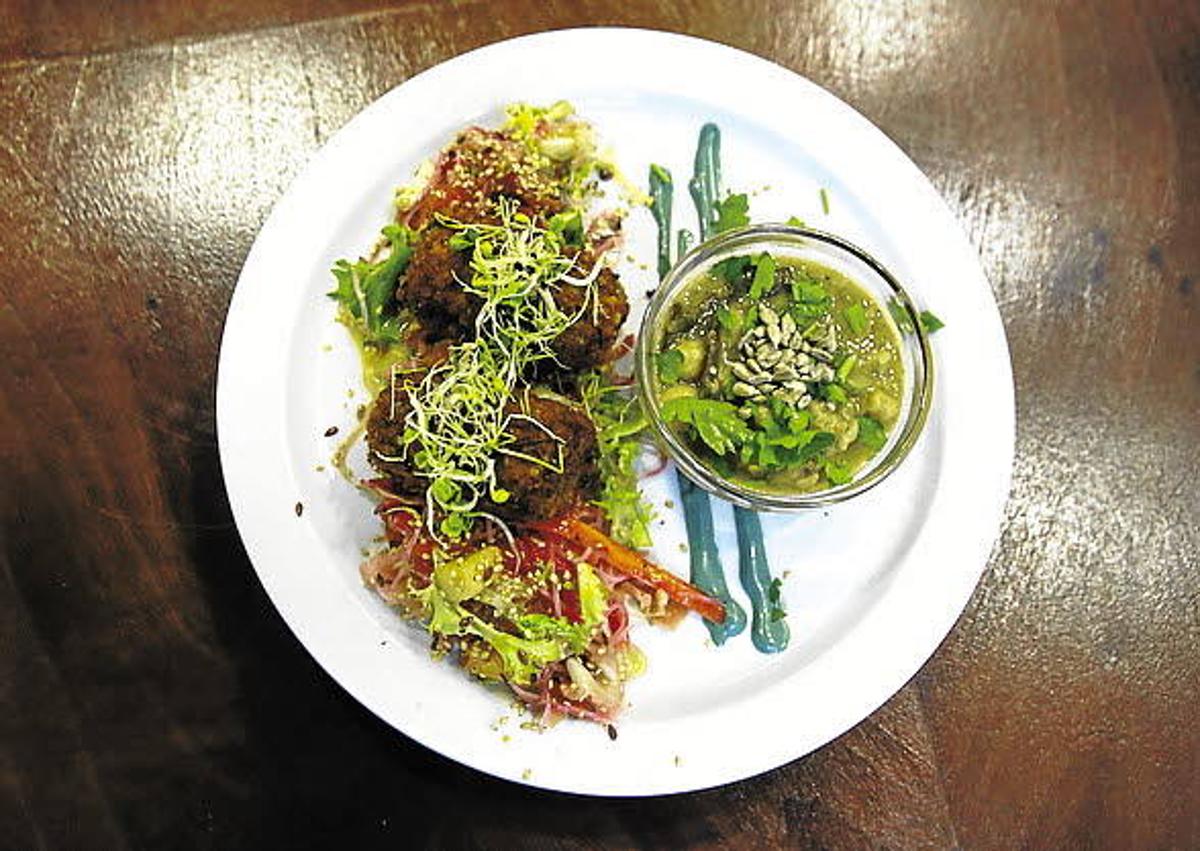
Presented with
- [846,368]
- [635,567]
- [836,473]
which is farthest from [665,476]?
[846,368]

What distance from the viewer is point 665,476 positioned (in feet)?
11.0

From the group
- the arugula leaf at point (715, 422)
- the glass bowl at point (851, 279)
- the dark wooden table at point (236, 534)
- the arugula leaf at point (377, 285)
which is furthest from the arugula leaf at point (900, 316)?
the arugula leaf at point (377, 285)

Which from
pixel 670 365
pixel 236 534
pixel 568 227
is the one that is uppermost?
pixel 568 227

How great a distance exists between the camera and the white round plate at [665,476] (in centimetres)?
315

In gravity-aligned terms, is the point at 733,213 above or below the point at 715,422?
above

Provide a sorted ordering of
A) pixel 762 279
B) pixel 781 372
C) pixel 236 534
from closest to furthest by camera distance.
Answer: pixel 781 372
pixel 762 279
pixel 236 534

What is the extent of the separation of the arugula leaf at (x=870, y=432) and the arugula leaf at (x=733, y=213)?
69 cm

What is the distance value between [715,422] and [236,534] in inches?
60.5

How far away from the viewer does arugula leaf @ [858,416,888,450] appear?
122 inches

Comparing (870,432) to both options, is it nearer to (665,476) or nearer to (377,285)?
(665,476)

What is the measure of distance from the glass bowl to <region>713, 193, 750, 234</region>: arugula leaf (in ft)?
0.50

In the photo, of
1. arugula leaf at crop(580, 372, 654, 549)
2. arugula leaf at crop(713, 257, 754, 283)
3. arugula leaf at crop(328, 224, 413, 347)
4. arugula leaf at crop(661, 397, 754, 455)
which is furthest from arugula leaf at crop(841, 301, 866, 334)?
arugula leaf at crop(328, 224, 413, 347)

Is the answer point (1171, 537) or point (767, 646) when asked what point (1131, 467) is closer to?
point (1171, 537)

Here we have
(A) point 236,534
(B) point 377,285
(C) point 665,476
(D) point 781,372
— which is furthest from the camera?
(A) point 236,534
